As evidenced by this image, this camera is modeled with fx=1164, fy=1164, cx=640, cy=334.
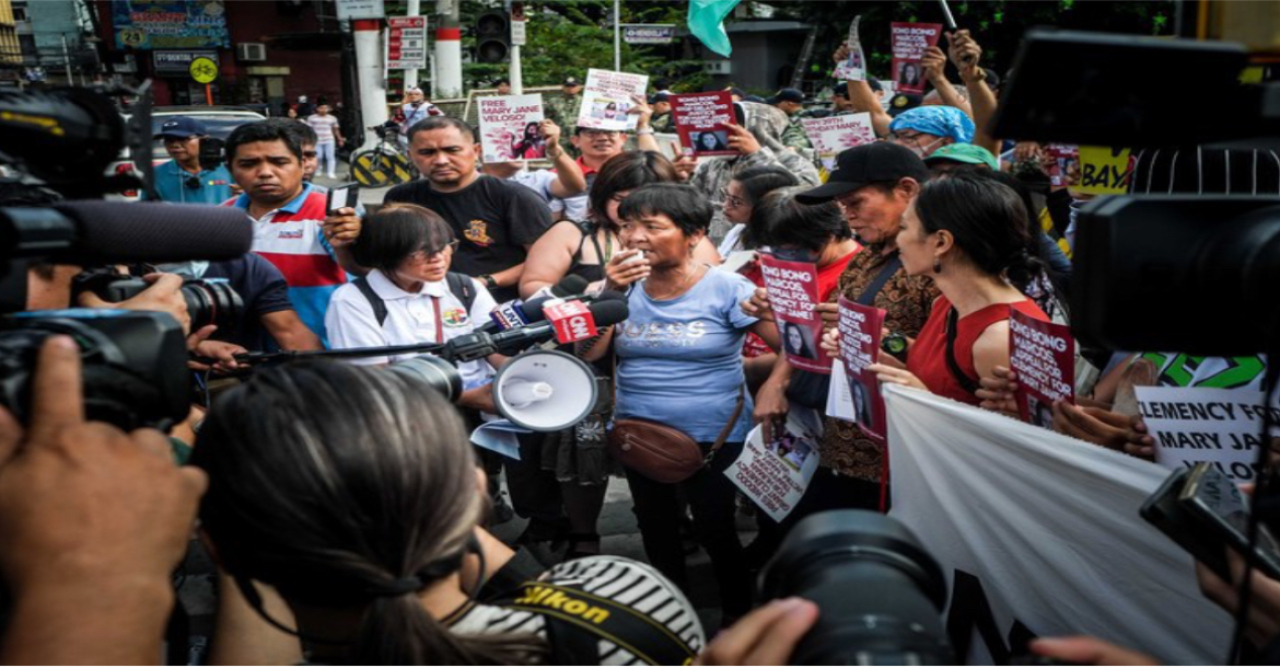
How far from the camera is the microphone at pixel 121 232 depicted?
51.5 inches

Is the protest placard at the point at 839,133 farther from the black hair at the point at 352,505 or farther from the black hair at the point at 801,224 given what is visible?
the black hair at the point at 352,505

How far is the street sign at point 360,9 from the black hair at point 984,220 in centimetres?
1705

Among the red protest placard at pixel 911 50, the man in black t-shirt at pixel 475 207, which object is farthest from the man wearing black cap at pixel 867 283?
the red protest placard at pixel 911 50

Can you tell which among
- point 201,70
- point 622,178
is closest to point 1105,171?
point 622,178

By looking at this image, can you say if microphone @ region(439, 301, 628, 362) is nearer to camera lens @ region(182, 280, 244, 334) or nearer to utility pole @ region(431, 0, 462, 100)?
camera lens @ region(182, 280, 244, 334)

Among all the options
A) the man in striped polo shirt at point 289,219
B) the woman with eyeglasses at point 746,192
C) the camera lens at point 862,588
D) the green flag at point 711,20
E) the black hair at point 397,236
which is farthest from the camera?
the green flag at point 711,20

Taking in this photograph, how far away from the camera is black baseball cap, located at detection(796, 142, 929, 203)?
375cm

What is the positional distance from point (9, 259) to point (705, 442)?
9.99 feet

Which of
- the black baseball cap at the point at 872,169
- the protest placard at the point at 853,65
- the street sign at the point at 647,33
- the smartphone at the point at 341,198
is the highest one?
the street sign at the point at 647,33

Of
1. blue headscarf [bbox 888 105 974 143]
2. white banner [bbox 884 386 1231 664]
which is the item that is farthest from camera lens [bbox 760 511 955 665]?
blue headscarf [bbox 888 105 974 143]

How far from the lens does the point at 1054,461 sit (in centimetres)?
243

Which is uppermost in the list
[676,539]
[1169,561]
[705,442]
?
[1169,561]

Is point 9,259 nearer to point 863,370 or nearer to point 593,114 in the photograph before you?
point 863,370

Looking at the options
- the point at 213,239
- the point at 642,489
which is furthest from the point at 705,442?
the point at 213,239
